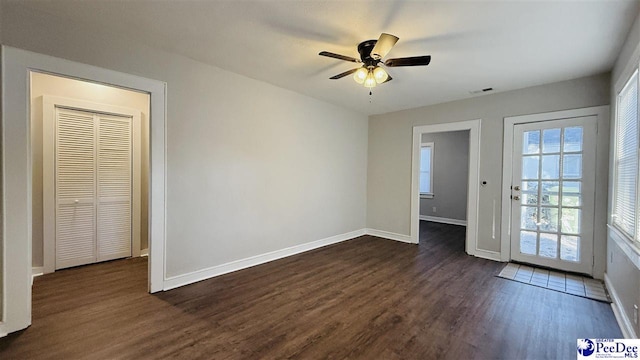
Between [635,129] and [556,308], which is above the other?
[635,129]

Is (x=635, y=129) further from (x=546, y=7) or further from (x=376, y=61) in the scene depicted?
(x=376, y=61)

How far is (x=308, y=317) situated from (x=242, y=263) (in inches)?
59.6

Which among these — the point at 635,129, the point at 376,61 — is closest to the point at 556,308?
the point at 635,129

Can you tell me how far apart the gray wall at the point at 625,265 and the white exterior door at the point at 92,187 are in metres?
5.44

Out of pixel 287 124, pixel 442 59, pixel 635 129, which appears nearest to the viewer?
pixel 635 129

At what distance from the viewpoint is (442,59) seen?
285 centimetres

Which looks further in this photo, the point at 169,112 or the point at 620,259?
the point at 169,112


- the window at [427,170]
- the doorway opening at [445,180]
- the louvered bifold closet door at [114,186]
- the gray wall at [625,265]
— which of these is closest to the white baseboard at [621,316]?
the gray wall at [625,265]

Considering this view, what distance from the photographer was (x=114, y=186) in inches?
148

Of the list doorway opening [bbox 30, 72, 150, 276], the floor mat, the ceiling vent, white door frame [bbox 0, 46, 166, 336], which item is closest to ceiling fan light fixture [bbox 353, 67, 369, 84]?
the ceiling vent

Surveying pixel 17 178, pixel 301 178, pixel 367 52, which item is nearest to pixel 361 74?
pixel 367 52

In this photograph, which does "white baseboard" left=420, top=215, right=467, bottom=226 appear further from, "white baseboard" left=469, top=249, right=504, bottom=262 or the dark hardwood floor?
the dark hardwood floor

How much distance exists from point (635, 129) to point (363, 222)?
404cm

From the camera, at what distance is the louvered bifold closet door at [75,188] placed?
332 cm
